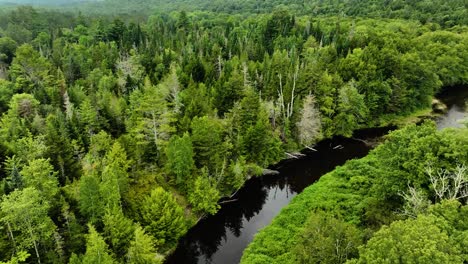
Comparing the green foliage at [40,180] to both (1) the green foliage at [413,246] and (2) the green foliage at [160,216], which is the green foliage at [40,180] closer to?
(2) the green foliage at [160,216]

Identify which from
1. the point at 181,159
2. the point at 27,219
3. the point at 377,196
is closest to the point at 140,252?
the point at 27,219

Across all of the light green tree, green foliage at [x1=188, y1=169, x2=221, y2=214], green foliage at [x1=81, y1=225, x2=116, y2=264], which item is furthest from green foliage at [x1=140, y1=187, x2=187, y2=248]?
the light green tree

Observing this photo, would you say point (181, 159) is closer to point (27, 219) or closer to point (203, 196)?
point (203, 196)

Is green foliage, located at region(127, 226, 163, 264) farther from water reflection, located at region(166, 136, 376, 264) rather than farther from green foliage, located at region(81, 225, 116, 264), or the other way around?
water reflection, located at region(166, 136, 376, 264)

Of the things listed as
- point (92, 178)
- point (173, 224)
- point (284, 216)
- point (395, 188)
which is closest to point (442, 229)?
point (395, 188)

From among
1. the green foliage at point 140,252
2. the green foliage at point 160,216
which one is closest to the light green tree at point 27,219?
the green foliage at point 140,252

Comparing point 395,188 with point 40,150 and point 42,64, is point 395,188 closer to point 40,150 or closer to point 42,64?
point 40,150
